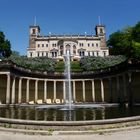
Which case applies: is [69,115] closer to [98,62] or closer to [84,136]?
[84,136]

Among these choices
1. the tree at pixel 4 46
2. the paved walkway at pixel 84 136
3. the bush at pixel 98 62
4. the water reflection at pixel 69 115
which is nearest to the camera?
the paved walkway at pixel 84 136

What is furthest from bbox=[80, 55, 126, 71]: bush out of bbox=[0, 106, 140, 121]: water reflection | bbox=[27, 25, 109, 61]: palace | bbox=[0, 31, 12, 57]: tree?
bbox=[0, 106, 140, 121]: water reflection

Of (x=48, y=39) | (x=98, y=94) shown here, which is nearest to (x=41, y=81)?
(x=98, y=94)

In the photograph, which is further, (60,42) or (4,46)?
(60,42)

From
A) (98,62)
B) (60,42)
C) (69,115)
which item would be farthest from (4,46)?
(69,115)

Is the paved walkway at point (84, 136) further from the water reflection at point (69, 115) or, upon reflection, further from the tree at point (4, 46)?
the tree at point (4, 46)

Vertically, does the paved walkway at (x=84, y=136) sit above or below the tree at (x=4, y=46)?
below

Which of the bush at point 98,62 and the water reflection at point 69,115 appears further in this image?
the bush at point 98,62

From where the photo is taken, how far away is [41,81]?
2520 inches

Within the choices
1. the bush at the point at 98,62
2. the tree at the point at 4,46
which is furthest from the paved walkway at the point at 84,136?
the tree at the point at 4,46

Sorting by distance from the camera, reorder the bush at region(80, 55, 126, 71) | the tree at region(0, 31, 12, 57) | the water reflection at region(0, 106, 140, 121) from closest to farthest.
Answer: the water reflection at region(0, 106, 140, 121) < the tree at region(0, 31, 12, 57) < the bush at region(80, 55, 126, 71)

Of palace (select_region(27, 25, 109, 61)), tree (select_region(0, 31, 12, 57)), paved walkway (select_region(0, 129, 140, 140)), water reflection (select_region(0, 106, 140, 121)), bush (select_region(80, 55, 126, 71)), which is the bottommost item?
paved walkway (select_region(0, 129, 140, 140))

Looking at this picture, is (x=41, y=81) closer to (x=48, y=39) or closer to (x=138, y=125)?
(x=138, y=125)

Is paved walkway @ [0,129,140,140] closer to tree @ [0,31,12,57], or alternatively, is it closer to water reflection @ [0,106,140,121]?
water reflection @ [0,106,140,121]
